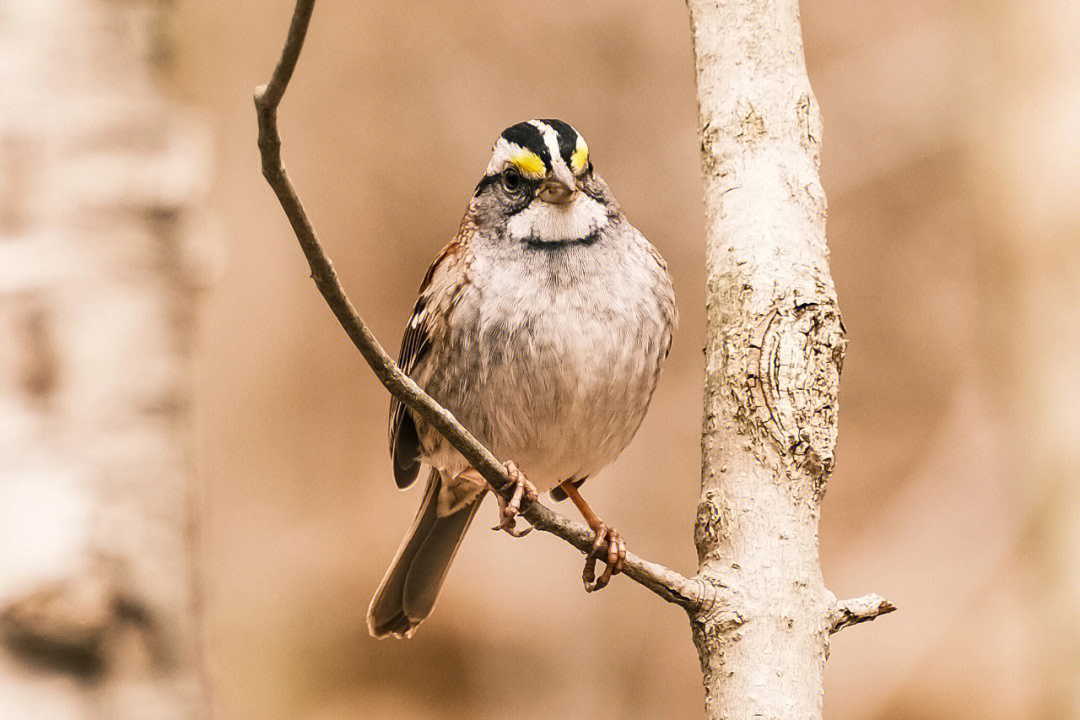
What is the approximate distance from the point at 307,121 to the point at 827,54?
9.07 feet

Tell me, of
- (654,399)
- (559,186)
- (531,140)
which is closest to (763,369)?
(559,186)

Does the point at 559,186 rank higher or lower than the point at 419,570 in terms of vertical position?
higher

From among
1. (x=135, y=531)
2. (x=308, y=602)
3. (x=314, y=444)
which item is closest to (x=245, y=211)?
(x=314, y=444)

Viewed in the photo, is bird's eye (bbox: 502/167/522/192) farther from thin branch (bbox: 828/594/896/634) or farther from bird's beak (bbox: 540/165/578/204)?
thin branch (bbox: 828/594/896/634)

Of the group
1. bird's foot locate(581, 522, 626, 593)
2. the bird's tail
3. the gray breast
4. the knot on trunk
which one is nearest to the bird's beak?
the gray breast

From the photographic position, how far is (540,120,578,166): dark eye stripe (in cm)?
296

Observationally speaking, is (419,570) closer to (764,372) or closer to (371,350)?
Answer: (764,372)

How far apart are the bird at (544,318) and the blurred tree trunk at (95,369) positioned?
66cm

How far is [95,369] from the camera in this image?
8.91ft

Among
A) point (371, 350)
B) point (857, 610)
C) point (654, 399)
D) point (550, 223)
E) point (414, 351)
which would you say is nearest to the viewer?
point (371, 350)

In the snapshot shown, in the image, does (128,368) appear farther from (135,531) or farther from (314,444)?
(314,444)

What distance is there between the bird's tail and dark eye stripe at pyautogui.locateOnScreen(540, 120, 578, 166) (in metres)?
1.14

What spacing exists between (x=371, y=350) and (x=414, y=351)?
1.40 meters

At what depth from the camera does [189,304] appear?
290 cm
